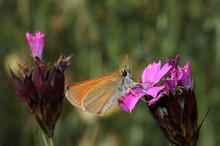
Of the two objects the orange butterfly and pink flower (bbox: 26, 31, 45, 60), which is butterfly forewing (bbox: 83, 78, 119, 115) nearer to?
the orange butterfly

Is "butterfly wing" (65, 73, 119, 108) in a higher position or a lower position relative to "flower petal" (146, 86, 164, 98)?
lower

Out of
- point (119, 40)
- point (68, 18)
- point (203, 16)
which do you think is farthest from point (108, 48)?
point (203, 16)

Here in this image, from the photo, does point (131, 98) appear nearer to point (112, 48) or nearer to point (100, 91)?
point (100, 91)

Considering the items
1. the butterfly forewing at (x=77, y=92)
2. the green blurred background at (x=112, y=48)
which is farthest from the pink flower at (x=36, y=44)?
the green blurred background at (x=112, y=48)

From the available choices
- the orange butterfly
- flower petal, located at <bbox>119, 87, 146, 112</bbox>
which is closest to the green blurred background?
the orange butterfly

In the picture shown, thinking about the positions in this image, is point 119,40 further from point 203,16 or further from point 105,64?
point 203,16

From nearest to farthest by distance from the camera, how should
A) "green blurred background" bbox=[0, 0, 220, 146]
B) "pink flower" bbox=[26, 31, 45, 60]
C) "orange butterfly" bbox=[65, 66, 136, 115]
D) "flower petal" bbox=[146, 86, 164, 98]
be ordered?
"flower petal" bbox=[146, 86, 164, 98], "orange butterfly" bbox=[65, 66, 136, 115], "pink flower" bbox=[26, 31, 45, 60], "green blurred background" bbox=[0, 0, 220, 146]

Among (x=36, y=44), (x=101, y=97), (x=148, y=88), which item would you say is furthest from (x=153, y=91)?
(x=36, y=44)

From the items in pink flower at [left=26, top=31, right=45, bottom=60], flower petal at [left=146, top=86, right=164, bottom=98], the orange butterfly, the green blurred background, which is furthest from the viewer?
the green blurred background

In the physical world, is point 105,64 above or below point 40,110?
below
